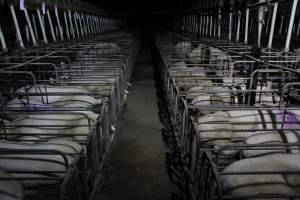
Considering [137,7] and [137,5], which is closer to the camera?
[137,5]

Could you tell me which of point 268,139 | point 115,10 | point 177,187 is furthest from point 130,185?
point 115,10

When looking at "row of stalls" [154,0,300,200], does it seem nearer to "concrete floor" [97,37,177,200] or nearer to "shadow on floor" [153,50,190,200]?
"shadow on floor" [153,50,190,200]

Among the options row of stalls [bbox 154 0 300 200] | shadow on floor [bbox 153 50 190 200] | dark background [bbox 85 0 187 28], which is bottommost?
shadow on floor [bbox 153 50 190 200]

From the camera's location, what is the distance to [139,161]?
12.7 feet

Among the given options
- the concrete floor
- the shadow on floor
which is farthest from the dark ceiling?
the shadow on floor

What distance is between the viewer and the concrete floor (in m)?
3.21

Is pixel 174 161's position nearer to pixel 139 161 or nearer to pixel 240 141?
pixel 139 161

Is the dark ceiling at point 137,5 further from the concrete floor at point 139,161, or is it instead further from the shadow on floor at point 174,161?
the shadow on floor at point 174,161

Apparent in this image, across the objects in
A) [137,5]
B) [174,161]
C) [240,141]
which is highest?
[137,5]

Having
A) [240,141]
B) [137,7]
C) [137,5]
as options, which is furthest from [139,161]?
A: [137,7]

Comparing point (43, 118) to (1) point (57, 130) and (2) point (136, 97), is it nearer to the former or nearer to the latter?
(1) point (57, 130)

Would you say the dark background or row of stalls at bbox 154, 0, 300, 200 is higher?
the dark background

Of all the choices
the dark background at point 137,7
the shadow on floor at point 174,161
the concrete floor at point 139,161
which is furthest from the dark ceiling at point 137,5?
the shadow on floor at point 174,161

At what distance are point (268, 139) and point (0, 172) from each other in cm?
199
